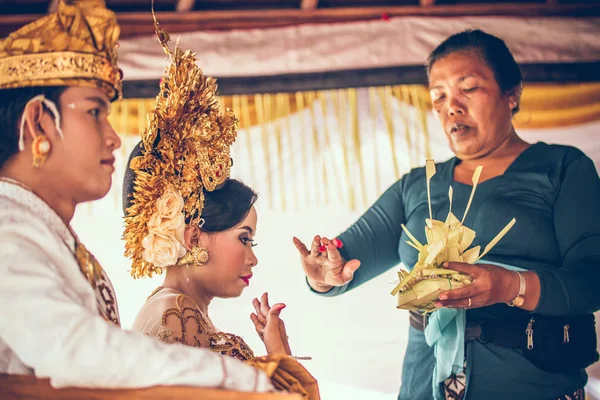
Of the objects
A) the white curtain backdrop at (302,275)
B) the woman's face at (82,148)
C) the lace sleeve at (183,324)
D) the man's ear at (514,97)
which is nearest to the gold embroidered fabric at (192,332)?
the lace sleeve at (183,324)

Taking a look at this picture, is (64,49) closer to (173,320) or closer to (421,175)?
(173,320)

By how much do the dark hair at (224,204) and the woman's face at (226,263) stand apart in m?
0.02

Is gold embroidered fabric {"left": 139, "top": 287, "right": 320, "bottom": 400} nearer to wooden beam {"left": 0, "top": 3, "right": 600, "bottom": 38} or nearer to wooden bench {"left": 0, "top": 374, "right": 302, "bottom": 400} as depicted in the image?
wooden bench {"left": 0, "top": 374, "right": 302, "bottom": 400}

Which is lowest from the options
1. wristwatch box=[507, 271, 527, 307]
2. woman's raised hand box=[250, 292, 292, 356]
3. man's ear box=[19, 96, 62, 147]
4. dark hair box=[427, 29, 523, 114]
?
woman's raised hand box=[250, 292, 292, 356]

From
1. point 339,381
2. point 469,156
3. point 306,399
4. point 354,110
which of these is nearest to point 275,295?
point 339,381

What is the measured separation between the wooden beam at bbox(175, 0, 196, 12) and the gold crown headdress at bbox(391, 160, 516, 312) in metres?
Result: 2.09

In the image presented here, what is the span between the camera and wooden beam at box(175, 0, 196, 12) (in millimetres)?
3992

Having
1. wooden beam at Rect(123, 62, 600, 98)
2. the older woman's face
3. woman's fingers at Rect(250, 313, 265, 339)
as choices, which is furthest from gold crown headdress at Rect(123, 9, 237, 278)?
wooden beam at Rect(123, 62, 600, 98)

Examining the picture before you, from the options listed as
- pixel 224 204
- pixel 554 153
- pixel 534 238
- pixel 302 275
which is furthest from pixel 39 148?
pixel 302 275

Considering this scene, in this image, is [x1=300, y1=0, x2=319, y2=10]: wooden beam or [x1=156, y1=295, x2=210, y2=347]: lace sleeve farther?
[x1=300, y1=0, x2=319, y2=10]: wooden beam

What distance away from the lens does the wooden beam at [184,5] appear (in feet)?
13.1

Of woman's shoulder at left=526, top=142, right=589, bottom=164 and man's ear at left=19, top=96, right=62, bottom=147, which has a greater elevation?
woman's shoulder at left=526, top=142, right=589, bottom=164

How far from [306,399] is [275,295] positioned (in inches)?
90.4

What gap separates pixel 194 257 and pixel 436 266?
2.24ft
